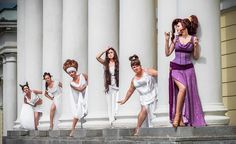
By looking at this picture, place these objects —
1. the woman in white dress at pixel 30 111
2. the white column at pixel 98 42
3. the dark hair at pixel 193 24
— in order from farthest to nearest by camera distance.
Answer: the woman in white dress at pixel 30 111 < the white column at pixel 98 42 < the dark hair at pixel 193 24

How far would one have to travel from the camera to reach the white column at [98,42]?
21094 millimetres

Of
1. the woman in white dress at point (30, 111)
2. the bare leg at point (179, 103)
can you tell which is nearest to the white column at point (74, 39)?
the woman in white dress at point (30, 111)

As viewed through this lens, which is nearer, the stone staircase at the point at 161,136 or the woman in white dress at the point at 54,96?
the stone staircase at the point at 161,136

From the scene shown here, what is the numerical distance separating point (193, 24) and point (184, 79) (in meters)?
1.33

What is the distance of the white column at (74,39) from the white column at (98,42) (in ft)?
6.39

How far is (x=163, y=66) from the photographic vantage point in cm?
1545

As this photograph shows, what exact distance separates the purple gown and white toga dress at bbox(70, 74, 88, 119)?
7.37m

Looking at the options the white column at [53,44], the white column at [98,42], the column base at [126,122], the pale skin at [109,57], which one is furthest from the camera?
the white column at [53,44]

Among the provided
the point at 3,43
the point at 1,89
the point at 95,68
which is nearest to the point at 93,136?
the point at 95,68

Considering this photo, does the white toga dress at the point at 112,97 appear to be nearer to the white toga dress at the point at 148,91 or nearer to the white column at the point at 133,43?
the white column at the point at 133,43

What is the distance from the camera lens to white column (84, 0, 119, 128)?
21.1m

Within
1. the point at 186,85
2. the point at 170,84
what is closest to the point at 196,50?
the point at 186,85

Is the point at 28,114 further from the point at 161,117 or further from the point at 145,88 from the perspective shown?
the point at 161,117

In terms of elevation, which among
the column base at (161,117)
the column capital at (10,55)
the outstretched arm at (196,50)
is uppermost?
the column capital at (10,55)
